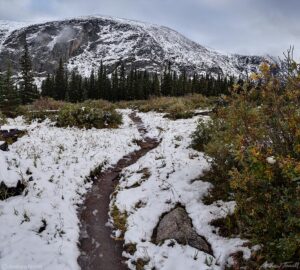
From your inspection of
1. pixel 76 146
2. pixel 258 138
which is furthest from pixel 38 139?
pixel 258 138

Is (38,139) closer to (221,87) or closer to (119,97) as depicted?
(119,97)

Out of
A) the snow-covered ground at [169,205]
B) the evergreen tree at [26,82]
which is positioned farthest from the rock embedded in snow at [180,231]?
the evergreen tree at [26,82]

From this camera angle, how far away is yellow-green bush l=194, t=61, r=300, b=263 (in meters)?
5.42

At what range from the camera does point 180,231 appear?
7.50m

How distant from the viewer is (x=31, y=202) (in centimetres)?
873

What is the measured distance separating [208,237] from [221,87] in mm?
89505

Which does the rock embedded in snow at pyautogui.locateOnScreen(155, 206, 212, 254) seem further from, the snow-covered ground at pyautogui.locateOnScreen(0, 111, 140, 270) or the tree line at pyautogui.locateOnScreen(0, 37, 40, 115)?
the tree line at pyautogui.locateOnScreen(0, 37, 40, 115)

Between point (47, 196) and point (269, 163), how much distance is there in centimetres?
642

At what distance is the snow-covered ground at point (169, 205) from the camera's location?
672 cm

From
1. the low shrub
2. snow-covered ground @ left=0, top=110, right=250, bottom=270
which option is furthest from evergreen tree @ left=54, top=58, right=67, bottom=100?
snow-covered ground @ left=0, top=110, right=250, bottom=270

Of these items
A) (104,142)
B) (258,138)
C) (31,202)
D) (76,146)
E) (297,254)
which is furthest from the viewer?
(104,142)

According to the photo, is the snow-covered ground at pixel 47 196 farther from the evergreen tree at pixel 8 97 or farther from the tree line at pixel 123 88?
the tree line at pixel 123 88

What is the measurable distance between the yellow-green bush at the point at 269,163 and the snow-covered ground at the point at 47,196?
3910mm

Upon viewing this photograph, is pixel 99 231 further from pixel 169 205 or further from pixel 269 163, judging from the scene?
pixel 269 163
